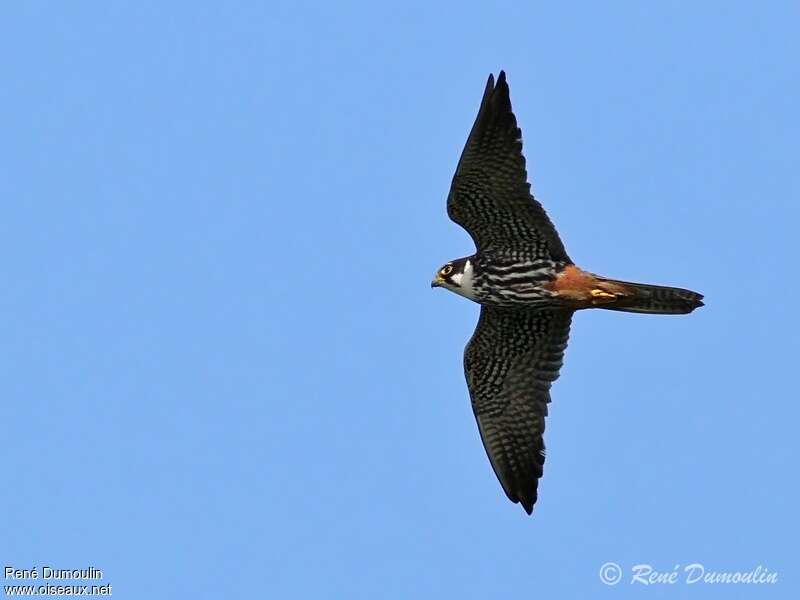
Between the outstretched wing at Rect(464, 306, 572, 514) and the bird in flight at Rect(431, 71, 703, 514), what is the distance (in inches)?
0.4

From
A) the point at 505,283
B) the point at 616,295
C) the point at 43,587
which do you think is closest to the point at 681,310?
the point at 616,295

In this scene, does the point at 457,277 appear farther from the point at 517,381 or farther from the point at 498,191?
the point at 517,381

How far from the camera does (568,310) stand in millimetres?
14945

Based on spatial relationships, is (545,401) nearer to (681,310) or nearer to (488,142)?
(681,310)

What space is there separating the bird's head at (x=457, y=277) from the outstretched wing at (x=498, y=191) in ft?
0.91

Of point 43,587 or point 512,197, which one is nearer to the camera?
point 512,197

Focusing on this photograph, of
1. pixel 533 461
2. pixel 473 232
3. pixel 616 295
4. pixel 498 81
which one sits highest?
pixel 498 81

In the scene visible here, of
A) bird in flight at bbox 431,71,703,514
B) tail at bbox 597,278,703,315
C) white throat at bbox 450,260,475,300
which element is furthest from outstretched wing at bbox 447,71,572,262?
tail at bbox 597,278,703,315

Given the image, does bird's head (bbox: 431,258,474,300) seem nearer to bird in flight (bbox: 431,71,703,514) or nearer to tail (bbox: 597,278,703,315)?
bird in flight (bbox: 431,71,703,514)

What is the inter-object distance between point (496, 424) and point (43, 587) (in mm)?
5418

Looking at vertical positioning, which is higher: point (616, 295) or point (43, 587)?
point (616, 295)

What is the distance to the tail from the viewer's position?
13.9 meters

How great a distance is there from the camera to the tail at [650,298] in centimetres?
1391

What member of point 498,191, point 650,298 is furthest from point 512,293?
point 650,298
